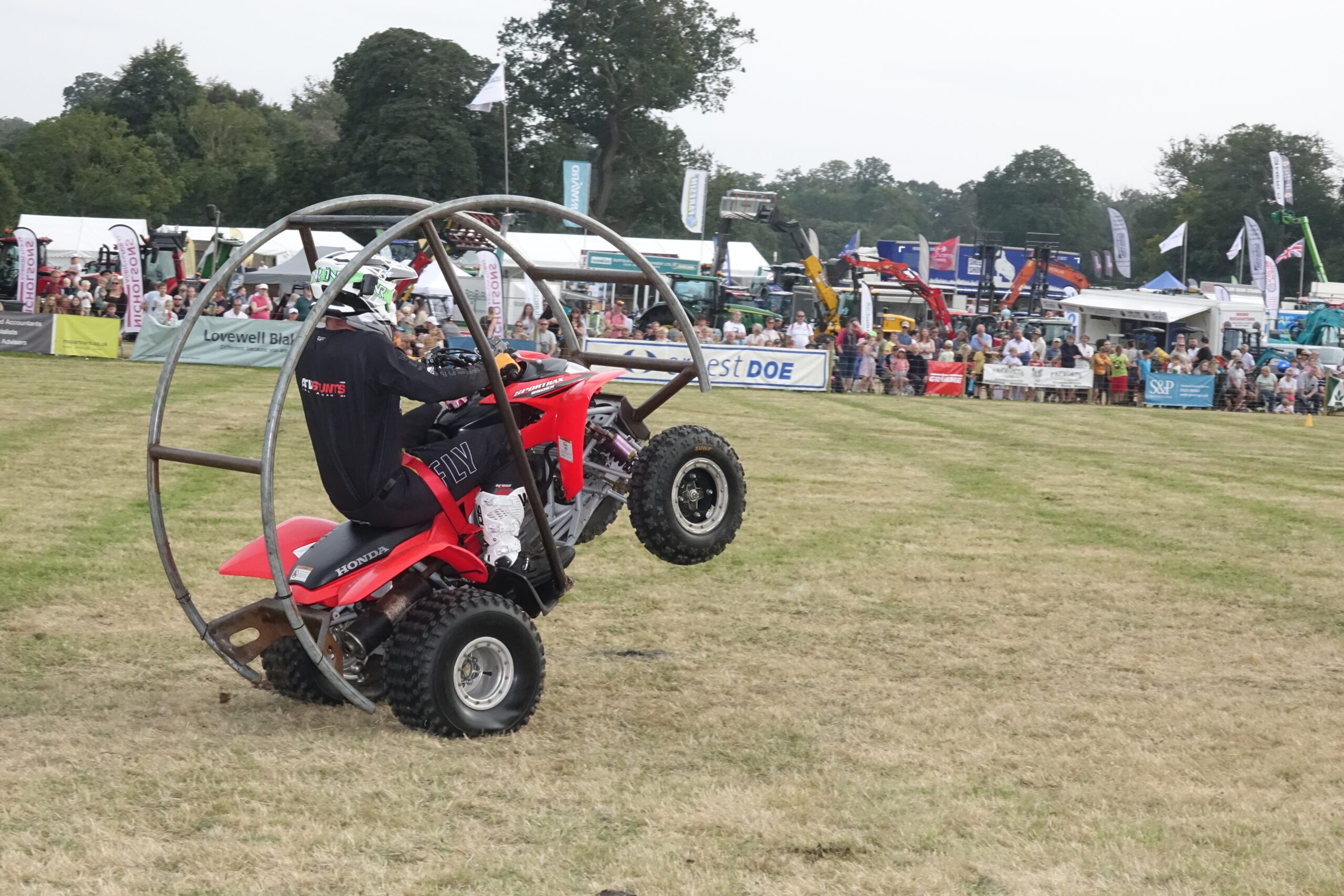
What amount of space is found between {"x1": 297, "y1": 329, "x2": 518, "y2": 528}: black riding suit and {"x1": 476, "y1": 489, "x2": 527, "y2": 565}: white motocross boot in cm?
17

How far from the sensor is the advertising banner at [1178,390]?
29766 millimetres

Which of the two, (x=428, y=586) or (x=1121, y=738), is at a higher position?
(x=428, y=586)

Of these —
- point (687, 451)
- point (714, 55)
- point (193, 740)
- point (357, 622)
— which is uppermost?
point (714, 55)

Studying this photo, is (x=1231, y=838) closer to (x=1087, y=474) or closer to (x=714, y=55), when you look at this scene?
(x=1087, y=474)

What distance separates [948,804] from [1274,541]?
823 cm

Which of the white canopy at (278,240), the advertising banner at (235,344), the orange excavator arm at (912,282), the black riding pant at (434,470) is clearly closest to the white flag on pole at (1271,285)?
the orange excavator arm at (912,282)

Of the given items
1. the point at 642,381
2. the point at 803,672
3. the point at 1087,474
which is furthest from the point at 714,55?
the point at 803,672

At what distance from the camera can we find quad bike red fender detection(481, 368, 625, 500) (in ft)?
21.2

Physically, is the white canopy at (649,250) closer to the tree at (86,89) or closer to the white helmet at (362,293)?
the white helmet at (362,293)

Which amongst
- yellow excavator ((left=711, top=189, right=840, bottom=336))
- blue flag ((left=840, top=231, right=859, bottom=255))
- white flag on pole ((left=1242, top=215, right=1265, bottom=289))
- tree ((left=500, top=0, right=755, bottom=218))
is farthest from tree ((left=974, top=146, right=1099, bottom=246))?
yellow excavator ((left=711, top=189, right=840, bottom=336))

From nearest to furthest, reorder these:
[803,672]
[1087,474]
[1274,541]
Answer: [803,672] → [1274,541] → [1087,474]

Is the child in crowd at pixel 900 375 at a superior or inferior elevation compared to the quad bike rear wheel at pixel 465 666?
superior

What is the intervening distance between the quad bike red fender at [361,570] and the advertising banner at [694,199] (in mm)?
36744

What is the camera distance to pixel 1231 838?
5.02 meters
